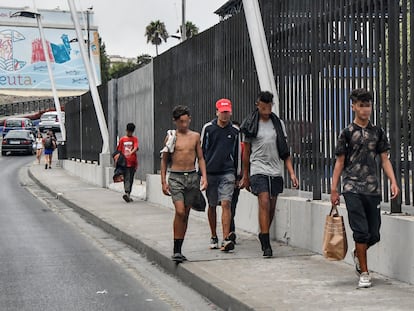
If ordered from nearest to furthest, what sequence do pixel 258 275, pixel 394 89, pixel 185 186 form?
1. pixel 394 89
2. pixel 258 275
3. pixel 185 186

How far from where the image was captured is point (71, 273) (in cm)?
898

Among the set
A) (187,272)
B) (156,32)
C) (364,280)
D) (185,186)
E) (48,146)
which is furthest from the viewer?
(156,32)

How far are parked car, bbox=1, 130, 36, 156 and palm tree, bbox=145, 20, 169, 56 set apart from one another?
54691mm

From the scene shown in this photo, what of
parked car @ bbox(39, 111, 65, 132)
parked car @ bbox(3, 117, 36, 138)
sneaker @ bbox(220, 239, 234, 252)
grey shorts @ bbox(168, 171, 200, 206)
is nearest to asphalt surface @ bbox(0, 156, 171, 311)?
grey shorts @ bbox(168, 171, 200, 206)

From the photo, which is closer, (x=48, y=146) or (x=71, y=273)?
(x=71, y=273)

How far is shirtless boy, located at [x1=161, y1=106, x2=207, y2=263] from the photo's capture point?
29.0ft

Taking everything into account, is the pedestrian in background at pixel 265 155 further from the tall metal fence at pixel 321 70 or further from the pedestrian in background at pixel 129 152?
the pedestrian in background at pixel 129 152

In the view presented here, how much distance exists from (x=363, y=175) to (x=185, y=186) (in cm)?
254

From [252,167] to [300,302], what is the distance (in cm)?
269

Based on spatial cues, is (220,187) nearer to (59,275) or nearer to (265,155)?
(265,155)

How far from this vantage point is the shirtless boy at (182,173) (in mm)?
8836

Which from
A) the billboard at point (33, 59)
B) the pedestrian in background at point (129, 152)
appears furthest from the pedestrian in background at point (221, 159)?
the billboard at point (33, 59)

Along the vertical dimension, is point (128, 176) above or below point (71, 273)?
above

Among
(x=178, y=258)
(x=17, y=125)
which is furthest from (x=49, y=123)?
(x=178, y=258)
